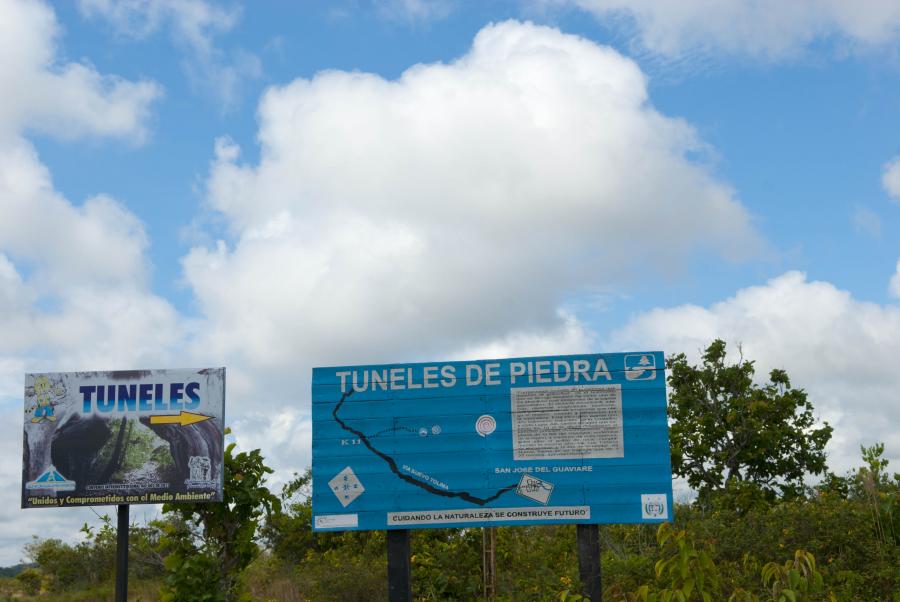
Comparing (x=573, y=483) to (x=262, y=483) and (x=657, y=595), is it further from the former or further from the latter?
(x=657, y=595)

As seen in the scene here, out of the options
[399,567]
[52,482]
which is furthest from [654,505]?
[52,482]

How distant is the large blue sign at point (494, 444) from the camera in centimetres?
1291

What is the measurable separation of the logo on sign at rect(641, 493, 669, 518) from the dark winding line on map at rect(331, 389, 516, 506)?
196cm

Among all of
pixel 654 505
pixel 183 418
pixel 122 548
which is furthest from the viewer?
pixel 122 548

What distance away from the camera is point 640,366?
1321 centimetres

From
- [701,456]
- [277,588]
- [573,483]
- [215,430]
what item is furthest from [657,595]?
[701,456]

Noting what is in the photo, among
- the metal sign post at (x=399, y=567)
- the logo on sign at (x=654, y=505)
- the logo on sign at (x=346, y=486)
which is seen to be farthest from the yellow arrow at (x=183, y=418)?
the logo on sign at (x=654, y=505)

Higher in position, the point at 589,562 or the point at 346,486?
the point at 346,486

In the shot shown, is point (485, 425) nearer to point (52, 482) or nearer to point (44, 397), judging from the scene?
point (52, 482)

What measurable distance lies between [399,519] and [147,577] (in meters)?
16.7

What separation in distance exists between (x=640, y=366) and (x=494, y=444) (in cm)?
256

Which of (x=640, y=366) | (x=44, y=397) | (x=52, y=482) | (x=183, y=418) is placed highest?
(x=640, y=366)

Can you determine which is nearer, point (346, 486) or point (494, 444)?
point (494, 444)

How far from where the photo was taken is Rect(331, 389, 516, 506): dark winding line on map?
13.0 m
